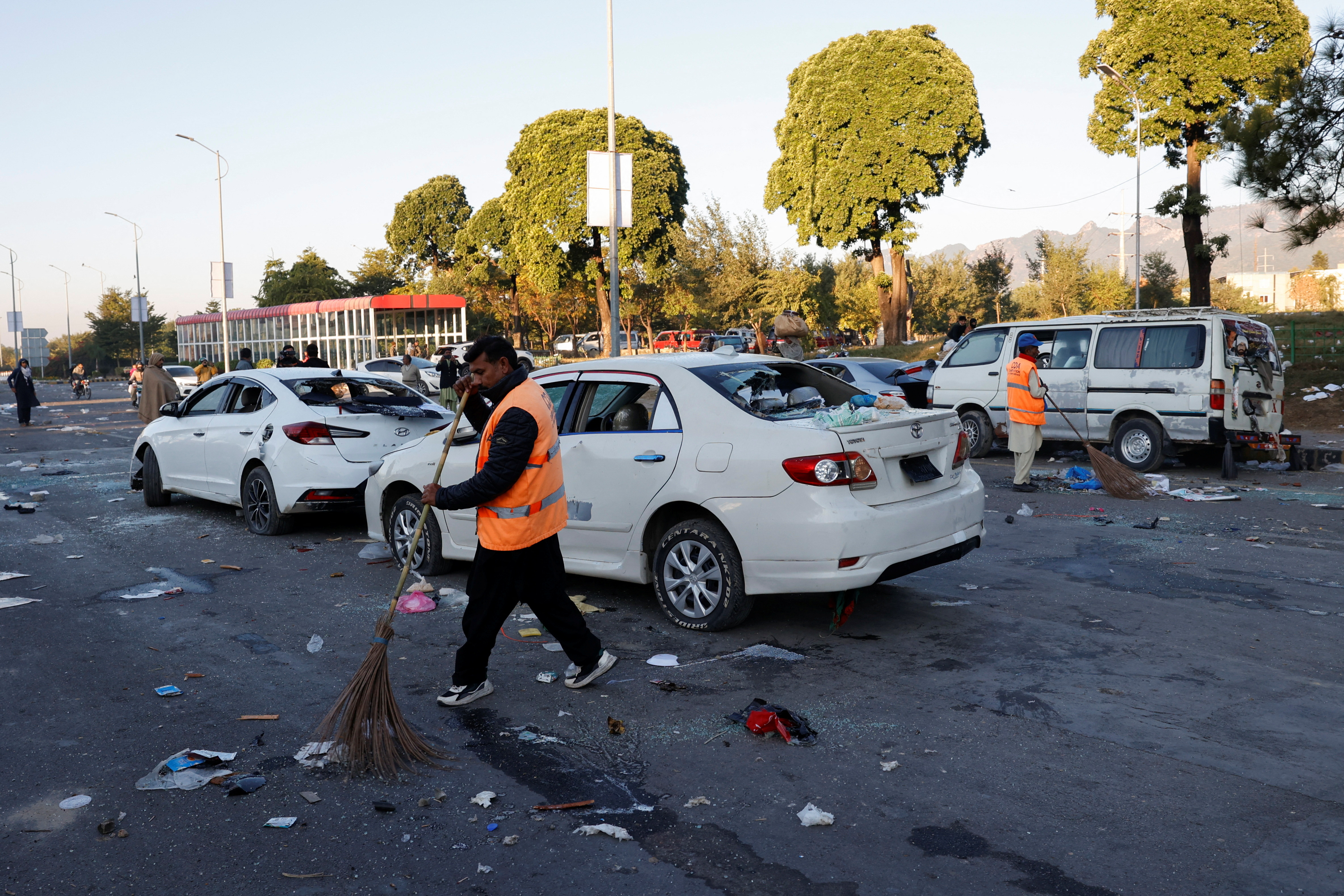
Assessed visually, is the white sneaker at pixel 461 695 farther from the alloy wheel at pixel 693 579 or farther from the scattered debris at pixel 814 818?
the scattered debris at pixel 814 818

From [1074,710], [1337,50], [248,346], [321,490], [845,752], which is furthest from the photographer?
[248,346]

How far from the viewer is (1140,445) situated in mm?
12836

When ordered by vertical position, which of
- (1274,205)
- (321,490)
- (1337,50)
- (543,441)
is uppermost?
(1337,50)

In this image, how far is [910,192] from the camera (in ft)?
120

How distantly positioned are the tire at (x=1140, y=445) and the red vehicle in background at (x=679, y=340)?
1310 inches

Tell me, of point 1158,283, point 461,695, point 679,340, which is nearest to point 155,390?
point 461,695

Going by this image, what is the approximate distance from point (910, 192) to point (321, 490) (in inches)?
1217

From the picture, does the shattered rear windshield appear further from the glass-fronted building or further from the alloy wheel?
the glass-fronted building

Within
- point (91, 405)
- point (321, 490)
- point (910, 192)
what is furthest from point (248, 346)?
point (321, 490)

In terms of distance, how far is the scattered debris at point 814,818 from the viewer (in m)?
3.70

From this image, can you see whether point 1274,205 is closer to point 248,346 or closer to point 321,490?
point 321,490

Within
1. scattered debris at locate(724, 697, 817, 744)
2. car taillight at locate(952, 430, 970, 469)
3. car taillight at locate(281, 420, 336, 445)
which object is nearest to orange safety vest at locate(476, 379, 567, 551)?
scattered debris at locate(724, 697, 817, 744)

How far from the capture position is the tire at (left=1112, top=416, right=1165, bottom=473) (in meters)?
12.7

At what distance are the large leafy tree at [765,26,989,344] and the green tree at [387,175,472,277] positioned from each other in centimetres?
4268
